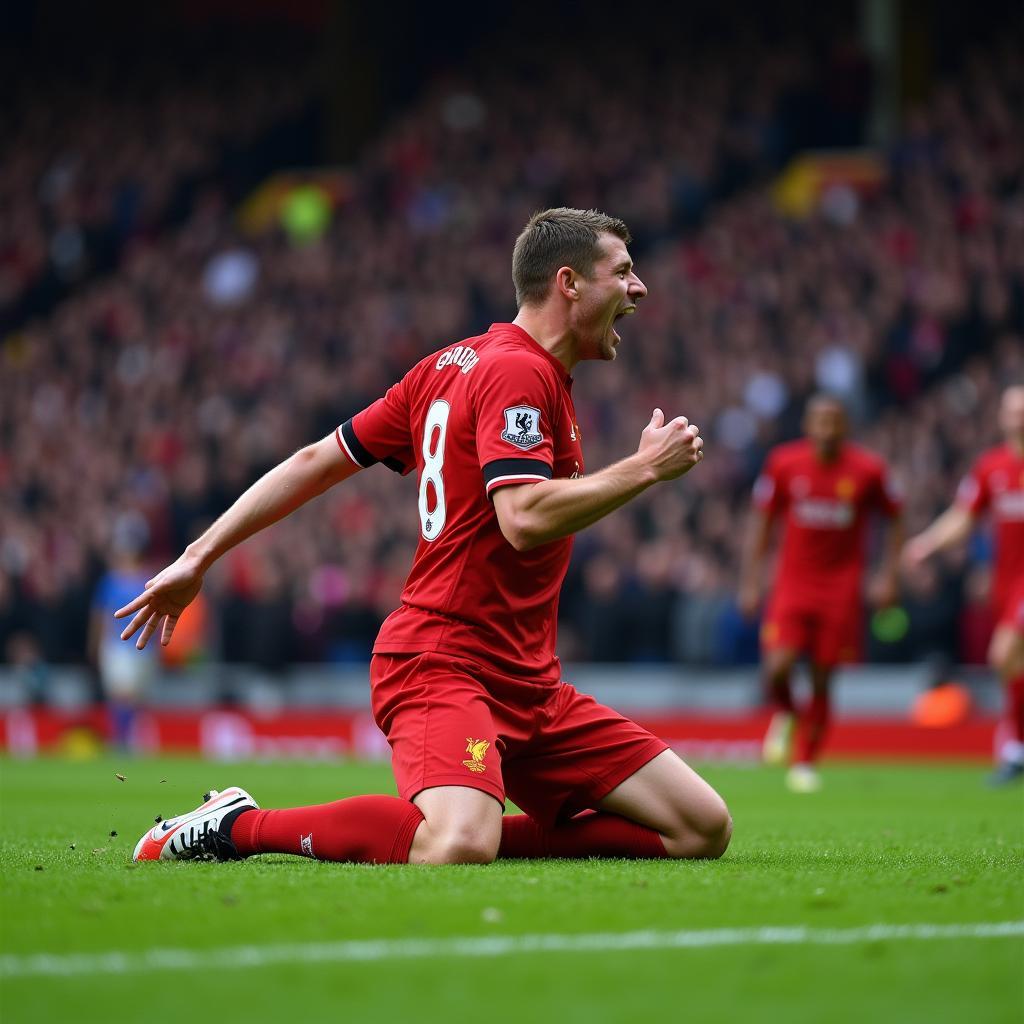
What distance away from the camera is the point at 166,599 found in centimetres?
609

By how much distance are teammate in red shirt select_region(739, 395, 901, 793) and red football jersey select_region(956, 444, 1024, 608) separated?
2.46 feet

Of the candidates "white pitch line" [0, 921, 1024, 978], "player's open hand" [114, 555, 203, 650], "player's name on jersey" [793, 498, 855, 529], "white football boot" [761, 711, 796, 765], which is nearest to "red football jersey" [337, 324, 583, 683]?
"player's open hand" [114, 555, 203, 650]

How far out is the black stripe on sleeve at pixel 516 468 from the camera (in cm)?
574

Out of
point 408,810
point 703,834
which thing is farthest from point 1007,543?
point 408,810

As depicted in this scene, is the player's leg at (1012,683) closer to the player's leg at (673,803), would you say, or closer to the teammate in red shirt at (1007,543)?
the teammate in red shirt at (1007,543)

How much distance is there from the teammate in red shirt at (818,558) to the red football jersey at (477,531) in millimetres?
6213

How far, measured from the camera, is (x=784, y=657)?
482 inches

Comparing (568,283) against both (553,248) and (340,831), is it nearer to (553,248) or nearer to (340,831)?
(553,248)

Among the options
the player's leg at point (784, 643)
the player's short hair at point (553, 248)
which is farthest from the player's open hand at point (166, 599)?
the player's leg at point (784, 643)

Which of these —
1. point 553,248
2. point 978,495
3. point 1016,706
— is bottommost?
point 1016,706

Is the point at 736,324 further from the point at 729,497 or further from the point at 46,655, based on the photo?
the point at 46,655

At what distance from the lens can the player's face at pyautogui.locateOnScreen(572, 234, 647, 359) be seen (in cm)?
621

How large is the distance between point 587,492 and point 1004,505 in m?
7.47

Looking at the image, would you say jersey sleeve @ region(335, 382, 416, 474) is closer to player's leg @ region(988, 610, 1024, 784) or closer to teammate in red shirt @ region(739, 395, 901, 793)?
teammate in red shirt @ region(739, 395, 901, 793)
